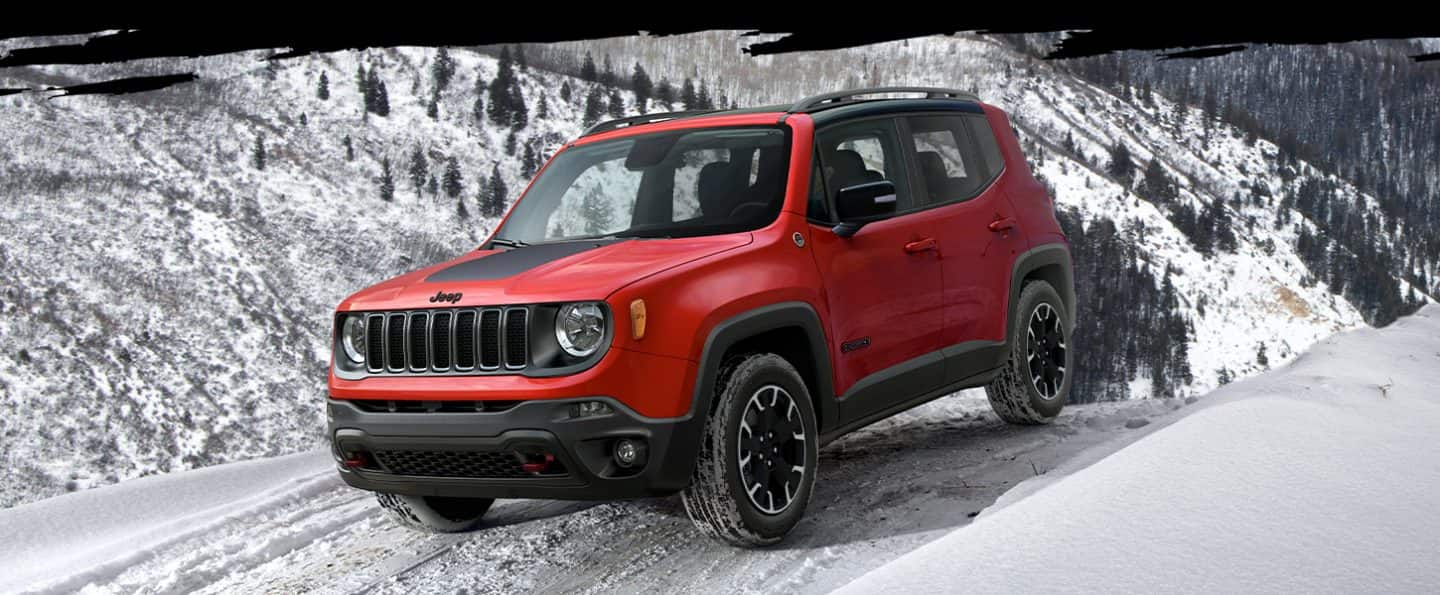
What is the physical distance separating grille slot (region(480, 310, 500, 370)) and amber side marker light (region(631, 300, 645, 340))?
20.4 inches

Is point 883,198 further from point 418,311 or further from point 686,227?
point 418,311

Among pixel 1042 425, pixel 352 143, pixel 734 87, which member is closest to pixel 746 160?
pixel 1042 425

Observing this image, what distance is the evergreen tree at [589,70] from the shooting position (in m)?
154

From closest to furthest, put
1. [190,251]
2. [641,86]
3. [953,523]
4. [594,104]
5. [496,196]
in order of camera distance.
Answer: [953,523] → [190,251] → [496,196] → [594,104] → [641,86]

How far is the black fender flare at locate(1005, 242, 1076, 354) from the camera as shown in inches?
273

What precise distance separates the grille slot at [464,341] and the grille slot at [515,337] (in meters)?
0.16

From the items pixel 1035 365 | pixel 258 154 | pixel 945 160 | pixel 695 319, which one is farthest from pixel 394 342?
pixel 258 154

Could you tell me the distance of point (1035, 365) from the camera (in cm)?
739

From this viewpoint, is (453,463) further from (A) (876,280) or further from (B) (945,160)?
(B) (945,160)

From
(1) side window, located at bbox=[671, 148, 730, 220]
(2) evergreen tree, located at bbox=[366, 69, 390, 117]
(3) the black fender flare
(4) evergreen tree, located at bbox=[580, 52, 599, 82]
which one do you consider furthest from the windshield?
(4) evergreen tree, located at bbox=[580, 52, 599, 82]

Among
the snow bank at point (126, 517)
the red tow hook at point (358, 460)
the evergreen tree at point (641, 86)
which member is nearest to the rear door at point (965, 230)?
the red tow hook at point (358, 460)

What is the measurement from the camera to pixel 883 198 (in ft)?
17.6

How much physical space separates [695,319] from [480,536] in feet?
5.90

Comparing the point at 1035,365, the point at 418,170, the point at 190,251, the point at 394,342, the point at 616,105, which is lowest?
the point at 190,251
